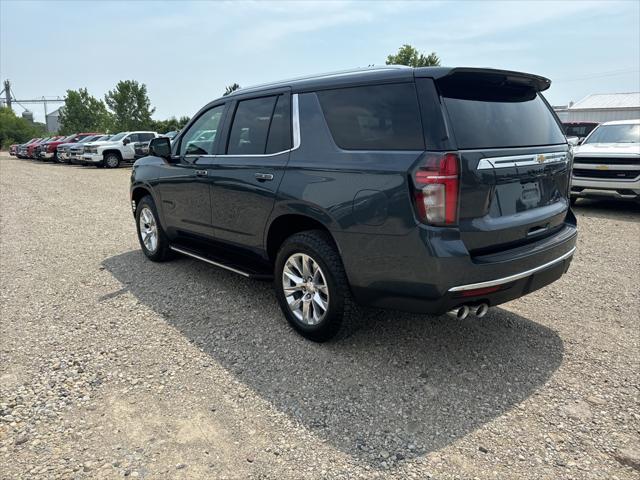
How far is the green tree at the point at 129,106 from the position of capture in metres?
55.6

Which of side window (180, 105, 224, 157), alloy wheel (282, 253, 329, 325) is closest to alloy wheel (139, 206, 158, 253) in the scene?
side window (180, 105, 224, 157)

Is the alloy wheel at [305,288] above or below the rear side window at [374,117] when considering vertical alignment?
below

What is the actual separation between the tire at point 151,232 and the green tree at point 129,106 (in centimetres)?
5486

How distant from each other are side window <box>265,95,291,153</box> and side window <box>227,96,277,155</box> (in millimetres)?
71

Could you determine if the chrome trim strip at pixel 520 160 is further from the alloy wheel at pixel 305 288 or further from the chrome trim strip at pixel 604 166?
the chrome trim strip at pixel 604 166

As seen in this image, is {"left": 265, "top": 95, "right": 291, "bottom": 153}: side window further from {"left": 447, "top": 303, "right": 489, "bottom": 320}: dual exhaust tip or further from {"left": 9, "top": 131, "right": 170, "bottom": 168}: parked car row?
{"left": 9, "top": 131, "right": 170, "bottom": 168}: parked car row

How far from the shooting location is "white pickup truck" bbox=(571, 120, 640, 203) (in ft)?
29.5

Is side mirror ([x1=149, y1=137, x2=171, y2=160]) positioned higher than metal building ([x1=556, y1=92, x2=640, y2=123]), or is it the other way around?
metal building ([x1=556, y1=92, x2=640, y2=123])

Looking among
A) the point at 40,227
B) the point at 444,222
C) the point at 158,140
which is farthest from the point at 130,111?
the point at 444,222

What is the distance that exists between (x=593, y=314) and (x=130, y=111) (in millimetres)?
59640

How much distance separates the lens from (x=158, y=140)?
5.39 metres

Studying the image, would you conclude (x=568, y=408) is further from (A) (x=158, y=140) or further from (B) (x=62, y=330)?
(A) (x=158, y=140)

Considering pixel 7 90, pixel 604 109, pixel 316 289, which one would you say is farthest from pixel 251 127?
pixel 7 90

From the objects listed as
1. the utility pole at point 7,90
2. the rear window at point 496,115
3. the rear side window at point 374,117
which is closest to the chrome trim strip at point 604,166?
the rear window at point 496,115
